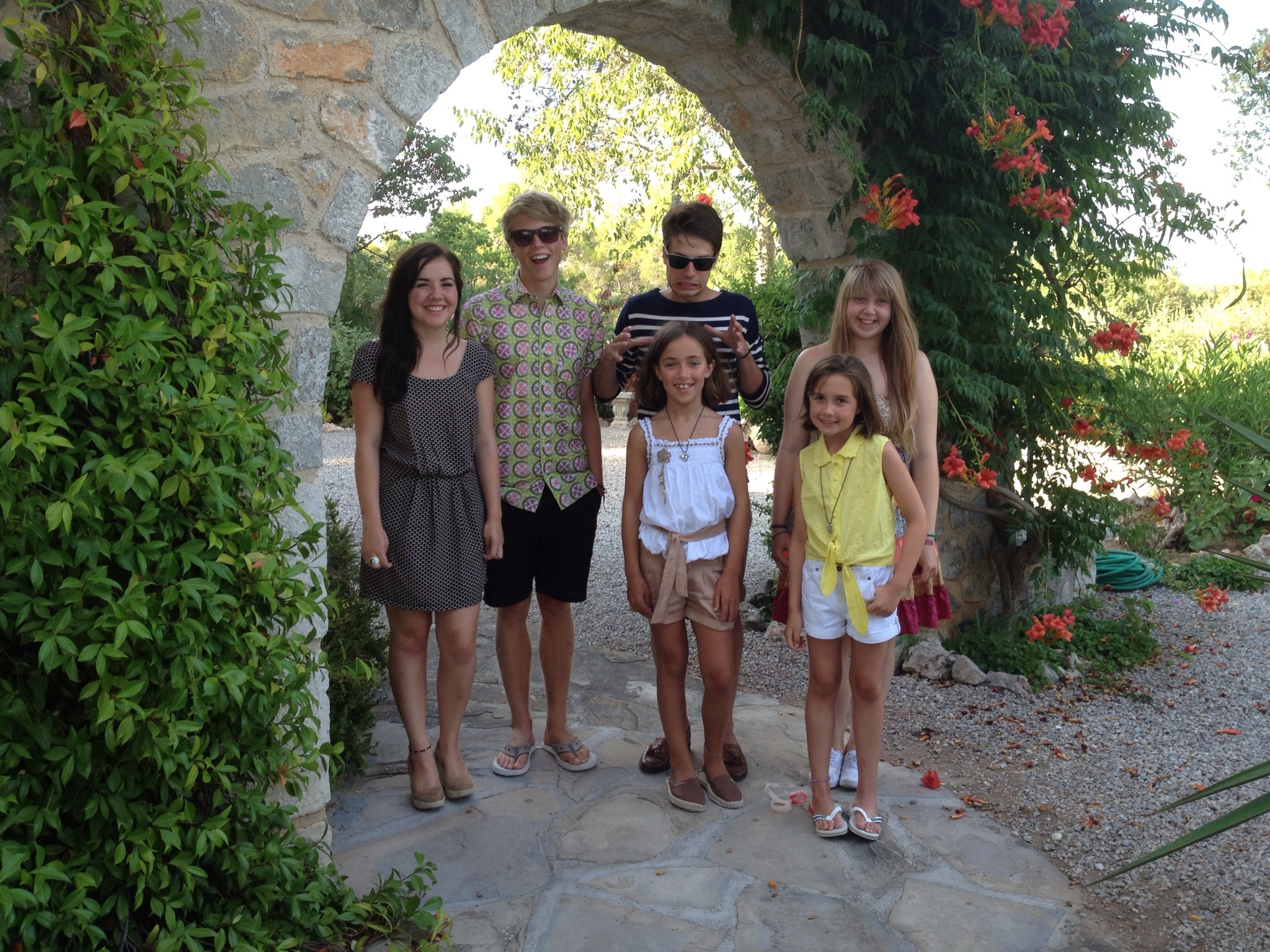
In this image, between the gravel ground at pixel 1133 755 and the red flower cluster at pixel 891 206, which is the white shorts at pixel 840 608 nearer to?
the gravel ground at pixel 1133 755

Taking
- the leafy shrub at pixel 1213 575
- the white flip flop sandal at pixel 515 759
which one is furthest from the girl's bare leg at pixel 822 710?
the leafy shrub at pixel 1213 575

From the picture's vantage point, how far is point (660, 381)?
2941 millimetres

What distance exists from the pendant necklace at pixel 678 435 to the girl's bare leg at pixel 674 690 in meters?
0.49

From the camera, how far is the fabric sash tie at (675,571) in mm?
2881

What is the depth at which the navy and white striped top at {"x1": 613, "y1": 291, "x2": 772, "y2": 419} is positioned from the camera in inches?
119

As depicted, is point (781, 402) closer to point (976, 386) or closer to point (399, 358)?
point (976, 386)

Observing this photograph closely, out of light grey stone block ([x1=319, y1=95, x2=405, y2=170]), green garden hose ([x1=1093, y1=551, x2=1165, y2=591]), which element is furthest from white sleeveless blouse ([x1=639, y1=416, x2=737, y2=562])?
green garden hose ([x1=1093, y1=551, x2=1165, y2=591])

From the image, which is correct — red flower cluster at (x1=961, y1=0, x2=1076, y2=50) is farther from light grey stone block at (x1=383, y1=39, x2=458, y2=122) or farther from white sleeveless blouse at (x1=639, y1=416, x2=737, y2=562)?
light grey stone block at (x1=383, y1=39, x2=458, y2=122)

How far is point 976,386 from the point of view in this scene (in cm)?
403

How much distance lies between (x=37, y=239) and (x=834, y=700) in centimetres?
224

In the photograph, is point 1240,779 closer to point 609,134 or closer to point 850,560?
point 850,560

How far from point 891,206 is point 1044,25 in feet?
2.75

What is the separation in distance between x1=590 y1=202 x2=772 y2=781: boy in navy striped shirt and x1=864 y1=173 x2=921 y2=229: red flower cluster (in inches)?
38.1

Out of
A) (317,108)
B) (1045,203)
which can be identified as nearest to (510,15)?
(317,108)
